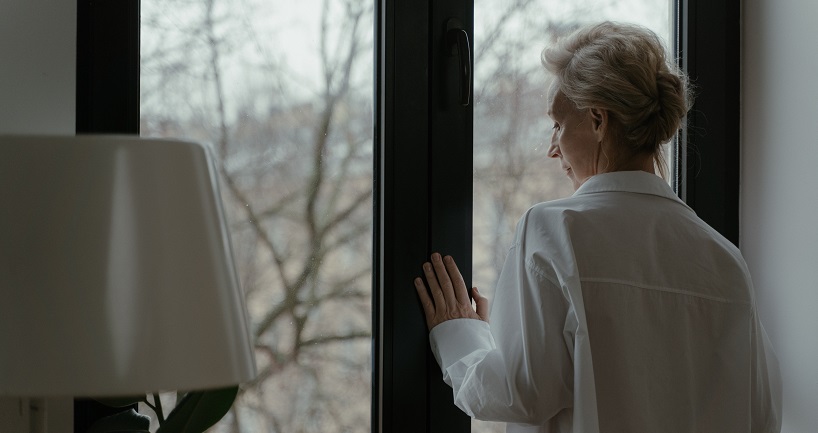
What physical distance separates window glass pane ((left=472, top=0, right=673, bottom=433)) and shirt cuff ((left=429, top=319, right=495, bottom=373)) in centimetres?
16

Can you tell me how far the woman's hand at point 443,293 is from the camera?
1668 mm

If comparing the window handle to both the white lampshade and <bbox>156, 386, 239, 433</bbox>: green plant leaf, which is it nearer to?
<bbox>156, 386, 239, 433</bbox>: green plant leaf

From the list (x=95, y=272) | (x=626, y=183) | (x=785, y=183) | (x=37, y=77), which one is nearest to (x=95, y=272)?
(x=95, y=272)

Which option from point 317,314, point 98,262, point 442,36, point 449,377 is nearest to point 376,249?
point 317,314

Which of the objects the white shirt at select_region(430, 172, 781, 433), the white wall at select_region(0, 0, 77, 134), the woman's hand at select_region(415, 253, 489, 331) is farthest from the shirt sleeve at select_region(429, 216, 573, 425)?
the white wall at select_region(0, 0, 77, 134)

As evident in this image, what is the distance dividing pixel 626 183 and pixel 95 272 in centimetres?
97

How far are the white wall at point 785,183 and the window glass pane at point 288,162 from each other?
950 mm

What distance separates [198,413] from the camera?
1.11m

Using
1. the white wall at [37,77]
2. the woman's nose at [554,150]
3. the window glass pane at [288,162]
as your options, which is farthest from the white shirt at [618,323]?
the white wall at [37,77]

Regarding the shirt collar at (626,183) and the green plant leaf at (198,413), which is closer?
the green plant leaf at (198,413)

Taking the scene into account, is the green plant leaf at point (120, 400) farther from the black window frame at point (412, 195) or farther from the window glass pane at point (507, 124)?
the window glass pane at point (507, 124)

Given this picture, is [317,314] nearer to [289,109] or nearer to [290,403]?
[290,403]

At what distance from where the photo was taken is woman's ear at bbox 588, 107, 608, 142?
150 centimetres

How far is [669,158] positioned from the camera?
203cm
